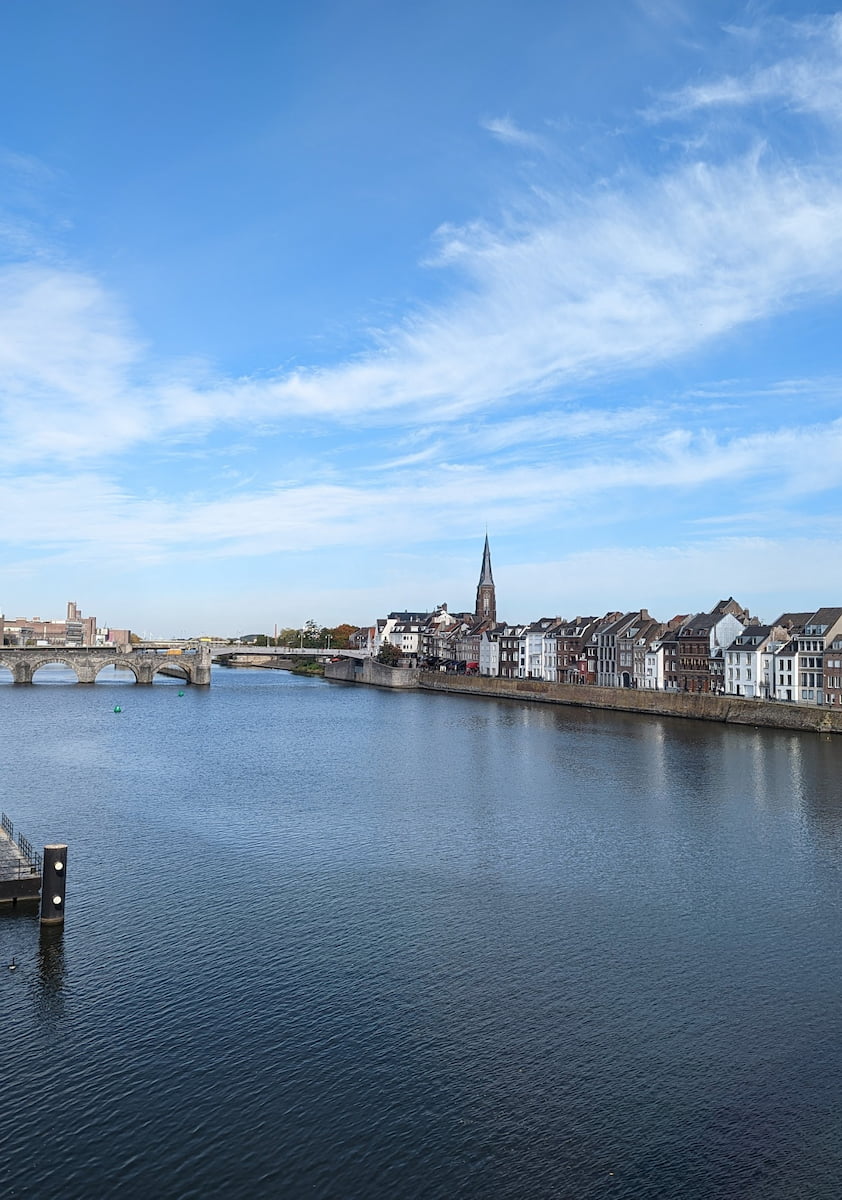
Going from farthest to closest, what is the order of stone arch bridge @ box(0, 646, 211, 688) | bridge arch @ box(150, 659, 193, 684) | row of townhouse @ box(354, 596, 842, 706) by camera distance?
bridge arch @ box(150, 659, 193, 684) → stone arch bridge @ box(0, 646, 211, 688) → row of townhouse @ box(354, 596, 842, 706)

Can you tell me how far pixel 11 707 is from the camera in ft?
350

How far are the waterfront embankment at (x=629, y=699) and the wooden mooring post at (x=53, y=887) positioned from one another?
72144 mm

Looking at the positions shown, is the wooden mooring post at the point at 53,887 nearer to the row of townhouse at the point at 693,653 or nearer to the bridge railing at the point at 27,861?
the bridge railing at the point at 27,861

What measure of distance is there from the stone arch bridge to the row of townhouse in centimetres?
5409

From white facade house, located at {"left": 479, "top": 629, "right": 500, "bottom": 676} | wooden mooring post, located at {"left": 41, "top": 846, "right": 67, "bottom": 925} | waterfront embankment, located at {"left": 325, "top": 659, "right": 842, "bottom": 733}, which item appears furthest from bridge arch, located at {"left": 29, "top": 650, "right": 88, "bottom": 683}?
wooden mooring post, located at {"left": 41, "top": 846, "right": 67, "bottom": 925}

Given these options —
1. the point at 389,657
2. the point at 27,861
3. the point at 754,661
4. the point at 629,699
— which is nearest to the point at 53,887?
the point at 27,861

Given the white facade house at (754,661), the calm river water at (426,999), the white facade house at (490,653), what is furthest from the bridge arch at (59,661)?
the calm river water at (426,999)

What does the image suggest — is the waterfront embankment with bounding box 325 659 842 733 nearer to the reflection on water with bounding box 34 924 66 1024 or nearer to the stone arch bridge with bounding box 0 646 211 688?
the stone arch bridge with bounding box 0 646 211 688

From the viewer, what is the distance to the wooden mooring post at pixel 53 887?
2889 centimetres

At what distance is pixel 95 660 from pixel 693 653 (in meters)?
95.2

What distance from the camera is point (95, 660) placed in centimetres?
15350

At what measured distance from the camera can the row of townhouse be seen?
96.9 metres

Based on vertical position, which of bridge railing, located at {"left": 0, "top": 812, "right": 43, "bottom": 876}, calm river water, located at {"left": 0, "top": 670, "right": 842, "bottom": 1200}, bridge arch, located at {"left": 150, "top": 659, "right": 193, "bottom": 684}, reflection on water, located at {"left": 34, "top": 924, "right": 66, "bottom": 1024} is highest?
bridge arch, located at {"left": 150, "top": 659, "right": 193, "bottom": 684}

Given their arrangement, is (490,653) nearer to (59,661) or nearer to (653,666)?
(653,666)
